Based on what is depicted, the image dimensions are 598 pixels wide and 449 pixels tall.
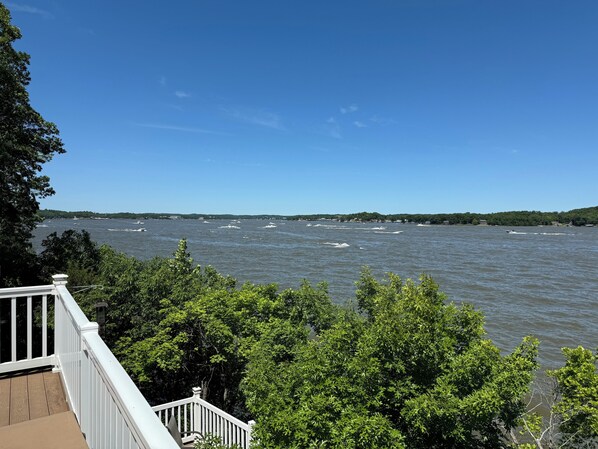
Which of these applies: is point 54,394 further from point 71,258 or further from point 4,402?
point 71,258

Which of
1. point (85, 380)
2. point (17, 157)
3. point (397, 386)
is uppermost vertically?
point (17, 157)

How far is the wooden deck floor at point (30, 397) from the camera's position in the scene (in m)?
2.96

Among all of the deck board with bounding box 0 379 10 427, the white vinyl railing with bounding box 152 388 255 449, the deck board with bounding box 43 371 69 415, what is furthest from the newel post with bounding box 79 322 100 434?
the white vinyl railing with bounding box 152 388 255 449

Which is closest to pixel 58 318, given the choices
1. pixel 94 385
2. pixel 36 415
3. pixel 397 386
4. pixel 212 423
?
pixel 36 415

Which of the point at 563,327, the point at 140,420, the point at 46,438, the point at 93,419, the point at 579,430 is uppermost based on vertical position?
the point at 140,420

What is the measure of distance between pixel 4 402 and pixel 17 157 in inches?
379

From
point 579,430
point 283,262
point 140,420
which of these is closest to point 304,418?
point 140,420

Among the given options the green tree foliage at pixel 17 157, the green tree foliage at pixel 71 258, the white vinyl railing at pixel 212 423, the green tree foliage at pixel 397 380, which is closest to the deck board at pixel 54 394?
the green tree foliage at pixel 397 380

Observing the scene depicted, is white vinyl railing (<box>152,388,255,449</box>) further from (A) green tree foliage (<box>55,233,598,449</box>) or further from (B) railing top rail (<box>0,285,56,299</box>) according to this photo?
(B) railing top rail (<box>0,285,56,299</box>)

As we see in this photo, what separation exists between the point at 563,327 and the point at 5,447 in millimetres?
17675

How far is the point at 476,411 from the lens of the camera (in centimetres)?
475

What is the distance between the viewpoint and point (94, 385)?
2.09 m

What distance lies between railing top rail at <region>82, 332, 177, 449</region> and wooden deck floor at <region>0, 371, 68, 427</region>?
68.5 inches

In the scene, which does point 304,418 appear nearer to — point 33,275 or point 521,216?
point 33,275
